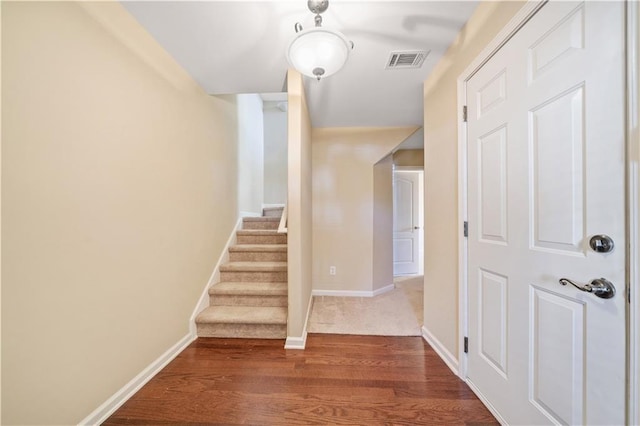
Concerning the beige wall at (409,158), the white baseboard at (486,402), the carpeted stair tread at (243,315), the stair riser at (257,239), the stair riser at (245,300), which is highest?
the beige wall at (409,158)

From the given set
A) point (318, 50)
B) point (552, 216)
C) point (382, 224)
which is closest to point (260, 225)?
point (382, 224)

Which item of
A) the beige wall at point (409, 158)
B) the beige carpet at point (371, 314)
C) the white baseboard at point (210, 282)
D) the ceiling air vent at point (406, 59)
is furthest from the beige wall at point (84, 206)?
the beige wall at point (409, 158)

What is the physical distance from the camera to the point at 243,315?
6.69ft

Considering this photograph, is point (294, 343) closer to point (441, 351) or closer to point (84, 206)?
point (441, 351)

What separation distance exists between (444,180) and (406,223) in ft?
9.55

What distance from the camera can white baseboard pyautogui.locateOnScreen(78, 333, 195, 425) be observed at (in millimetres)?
1167

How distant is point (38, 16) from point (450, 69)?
92.1 inches

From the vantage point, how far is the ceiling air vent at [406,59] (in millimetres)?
1652

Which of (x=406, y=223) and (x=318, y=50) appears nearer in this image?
(x=318, y=50)

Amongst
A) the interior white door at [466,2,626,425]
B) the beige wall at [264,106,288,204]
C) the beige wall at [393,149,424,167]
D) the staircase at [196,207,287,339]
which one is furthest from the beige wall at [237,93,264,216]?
the interior white door at [466,2,626,425]

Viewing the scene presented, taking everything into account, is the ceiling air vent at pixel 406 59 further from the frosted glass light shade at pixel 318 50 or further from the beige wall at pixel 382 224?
the beige wall at pixel 382 224

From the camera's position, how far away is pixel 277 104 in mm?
4621

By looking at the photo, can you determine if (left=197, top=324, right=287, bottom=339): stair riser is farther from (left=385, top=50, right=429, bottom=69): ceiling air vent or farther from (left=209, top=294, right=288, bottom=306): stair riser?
(left=385, top=50, right=429, bottom=69): ceiling air vent

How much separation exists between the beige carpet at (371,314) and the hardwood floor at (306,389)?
278 mm
